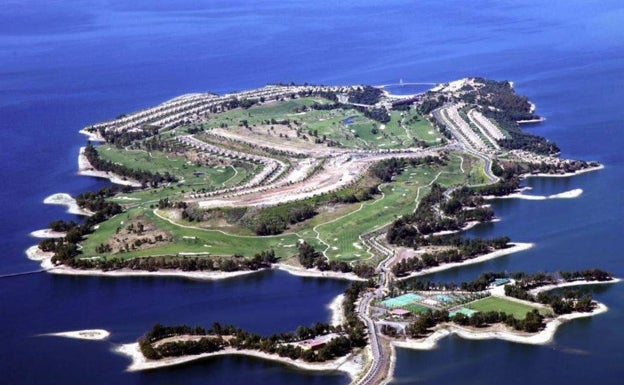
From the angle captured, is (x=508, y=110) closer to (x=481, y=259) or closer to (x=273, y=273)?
(x=481, y=259)

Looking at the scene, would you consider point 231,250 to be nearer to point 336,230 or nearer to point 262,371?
point 336,230

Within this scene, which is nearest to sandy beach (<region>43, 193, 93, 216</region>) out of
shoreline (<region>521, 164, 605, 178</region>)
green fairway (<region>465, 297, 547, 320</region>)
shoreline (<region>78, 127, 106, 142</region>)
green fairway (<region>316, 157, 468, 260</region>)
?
green fairway (<region>316, 157, 468, 260</region>)

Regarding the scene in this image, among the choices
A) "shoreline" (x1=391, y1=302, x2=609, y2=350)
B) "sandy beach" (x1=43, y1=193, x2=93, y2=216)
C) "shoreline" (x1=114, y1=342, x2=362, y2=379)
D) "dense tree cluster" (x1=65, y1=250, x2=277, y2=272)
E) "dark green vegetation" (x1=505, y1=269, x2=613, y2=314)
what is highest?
"sandy beach" (x1=43, y1=193, x2=93, y2=216)

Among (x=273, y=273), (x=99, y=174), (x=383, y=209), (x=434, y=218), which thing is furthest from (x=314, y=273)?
(x=99, y=174)

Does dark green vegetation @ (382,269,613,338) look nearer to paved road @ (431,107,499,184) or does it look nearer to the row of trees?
the row of trees

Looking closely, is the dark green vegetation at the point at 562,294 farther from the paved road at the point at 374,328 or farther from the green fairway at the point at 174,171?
the green fairway at the point at 174,171

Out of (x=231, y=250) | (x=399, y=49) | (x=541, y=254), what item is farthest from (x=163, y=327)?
(x=399, y=49)

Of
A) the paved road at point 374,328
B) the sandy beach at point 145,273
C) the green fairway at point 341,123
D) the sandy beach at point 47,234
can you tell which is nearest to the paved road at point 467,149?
the green fairway at point 341,123
